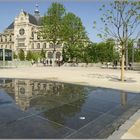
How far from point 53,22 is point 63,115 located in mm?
46327

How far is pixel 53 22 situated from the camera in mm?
52219

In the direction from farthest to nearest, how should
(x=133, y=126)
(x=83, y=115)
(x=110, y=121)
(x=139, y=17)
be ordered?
(x=139, y=17) < (x=83, y=115) < (x=110, y=121) < (x=133, y=126)

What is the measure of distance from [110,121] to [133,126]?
33.9 inches

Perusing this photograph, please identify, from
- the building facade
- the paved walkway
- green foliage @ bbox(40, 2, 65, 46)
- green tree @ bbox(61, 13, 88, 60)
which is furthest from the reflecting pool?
the building facade

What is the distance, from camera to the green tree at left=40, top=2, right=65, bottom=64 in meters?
52.3

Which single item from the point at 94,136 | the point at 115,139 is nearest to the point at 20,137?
the point at 94,136

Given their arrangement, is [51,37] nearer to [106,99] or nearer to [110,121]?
[106,99]

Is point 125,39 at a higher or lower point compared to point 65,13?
lower

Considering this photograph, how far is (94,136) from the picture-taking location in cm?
562

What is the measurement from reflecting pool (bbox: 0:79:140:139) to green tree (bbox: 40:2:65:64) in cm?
4303

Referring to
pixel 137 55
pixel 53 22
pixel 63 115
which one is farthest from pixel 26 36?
pixel 63 115

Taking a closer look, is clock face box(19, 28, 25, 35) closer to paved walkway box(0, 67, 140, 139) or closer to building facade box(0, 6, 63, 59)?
building facade box(0, 6, 63, 59)

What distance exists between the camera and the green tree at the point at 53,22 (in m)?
52.3

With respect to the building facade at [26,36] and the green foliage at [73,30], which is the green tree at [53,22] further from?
the building facade at [26,36]
